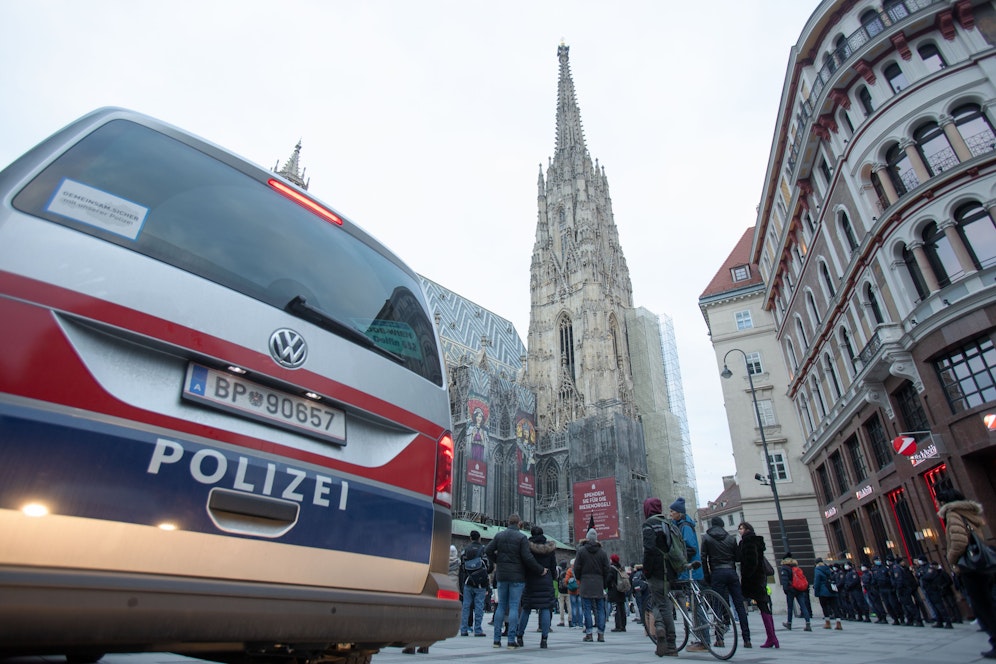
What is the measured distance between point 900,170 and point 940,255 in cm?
306

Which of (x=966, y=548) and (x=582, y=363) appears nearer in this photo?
(x=966, y=548)

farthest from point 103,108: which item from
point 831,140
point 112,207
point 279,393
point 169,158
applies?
point 831,140

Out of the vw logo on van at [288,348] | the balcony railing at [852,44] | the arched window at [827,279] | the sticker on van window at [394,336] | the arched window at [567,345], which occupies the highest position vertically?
the arched window at [567,345]

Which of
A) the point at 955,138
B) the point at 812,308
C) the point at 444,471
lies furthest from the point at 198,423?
A: the point at 812,308

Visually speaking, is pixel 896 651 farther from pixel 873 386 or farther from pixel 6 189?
pixel 873 386

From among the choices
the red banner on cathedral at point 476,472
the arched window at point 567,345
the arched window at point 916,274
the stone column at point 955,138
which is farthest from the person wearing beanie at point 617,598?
the arched window at point 567,345

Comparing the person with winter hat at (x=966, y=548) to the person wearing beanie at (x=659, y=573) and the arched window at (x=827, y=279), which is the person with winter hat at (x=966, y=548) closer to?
the person wearing beanie at (x=659, y=573)

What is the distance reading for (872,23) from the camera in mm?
17859

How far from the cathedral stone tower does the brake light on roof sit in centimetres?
4149

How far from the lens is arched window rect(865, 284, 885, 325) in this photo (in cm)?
1781

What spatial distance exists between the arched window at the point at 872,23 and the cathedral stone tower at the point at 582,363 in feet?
110

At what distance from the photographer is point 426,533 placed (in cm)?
281

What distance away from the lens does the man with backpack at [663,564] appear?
6645mm

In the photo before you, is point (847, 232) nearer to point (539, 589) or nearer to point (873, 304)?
point (873, 304)
